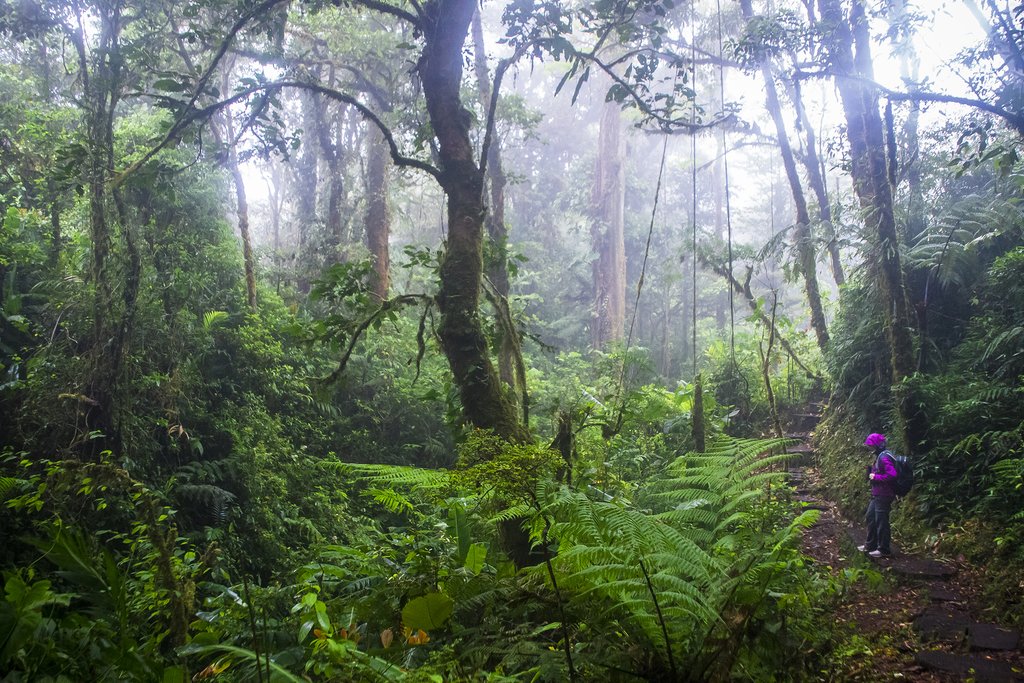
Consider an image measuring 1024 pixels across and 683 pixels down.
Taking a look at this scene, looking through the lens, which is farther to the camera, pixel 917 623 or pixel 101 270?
pixel 101 270

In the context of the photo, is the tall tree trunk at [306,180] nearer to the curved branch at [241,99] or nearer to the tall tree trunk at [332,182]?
the tall tree trunk at [332,182]

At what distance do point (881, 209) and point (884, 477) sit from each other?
12.4 ft

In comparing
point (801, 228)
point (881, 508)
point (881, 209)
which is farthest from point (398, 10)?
point (801, 228)

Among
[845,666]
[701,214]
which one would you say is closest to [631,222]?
[701,214]

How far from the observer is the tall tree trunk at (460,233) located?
4.50 meters

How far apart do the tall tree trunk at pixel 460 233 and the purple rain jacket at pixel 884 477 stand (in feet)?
16.2

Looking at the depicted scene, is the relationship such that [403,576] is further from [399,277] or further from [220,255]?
[399,277]

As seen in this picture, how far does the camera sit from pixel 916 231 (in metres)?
10.6

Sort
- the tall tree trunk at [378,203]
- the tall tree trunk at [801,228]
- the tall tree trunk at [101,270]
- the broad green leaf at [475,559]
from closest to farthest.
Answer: the broad green leaf at [475,559], the tall tree trunk at [101,270], the tall tree trunk at [801,228], the tall tree trunk at [378,203]

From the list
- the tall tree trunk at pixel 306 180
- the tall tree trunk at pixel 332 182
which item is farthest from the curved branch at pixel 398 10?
the tall tree trunk at pixel 306 180

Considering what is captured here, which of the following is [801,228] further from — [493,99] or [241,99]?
[241,99]

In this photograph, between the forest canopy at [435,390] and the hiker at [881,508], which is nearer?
the forest canopy at [435,390]

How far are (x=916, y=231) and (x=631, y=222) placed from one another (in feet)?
47.9

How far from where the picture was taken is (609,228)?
69.5 ft
